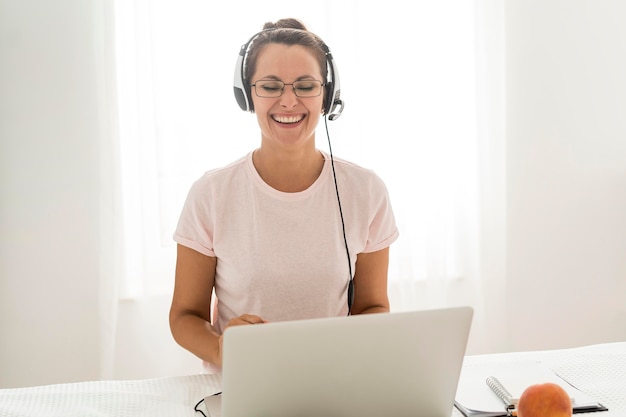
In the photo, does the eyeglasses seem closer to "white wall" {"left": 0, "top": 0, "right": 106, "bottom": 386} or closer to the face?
the face

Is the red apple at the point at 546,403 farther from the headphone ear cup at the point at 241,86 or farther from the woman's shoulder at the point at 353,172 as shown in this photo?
the headphone ear cup at the point at 241,86

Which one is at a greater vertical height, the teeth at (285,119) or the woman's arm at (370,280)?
the teeth at (285,119)

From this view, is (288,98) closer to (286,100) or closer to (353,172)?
(286,100)

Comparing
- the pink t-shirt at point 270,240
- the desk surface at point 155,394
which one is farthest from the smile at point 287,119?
the desk surface at point 155,394

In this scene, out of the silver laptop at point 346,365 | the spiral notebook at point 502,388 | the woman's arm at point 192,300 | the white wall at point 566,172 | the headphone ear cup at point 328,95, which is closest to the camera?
the silver laptop at point 346,365

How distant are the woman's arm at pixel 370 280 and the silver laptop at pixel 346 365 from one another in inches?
22.9

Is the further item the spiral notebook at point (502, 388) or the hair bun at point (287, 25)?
the hair bun at point (287, 25)

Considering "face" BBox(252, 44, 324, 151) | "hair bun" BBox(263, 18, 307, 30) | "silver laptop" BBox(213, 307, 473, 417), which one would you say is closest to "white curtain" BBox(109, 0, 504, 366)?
"hair bun" BBox(263, 18, 307, 30)

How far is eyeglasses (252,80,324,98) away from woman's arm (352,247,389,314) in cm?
37

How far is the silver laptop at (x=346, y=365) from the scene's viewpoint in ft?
3.03

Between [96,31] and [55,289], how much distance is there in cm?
89

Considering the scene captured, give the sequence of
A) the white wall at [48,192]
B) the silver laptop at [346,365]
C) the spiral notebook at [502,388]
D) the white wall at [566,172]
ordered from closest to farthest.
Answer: the silver laptop at [346,365]
the spiral notebook at [502,388]
the white wall at [48,192]
the white wall at [566,172]

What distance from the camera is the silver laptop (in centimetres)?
92

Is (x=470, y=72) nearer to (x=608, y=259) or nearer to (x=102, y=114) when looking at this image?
(x=608, y=259)
